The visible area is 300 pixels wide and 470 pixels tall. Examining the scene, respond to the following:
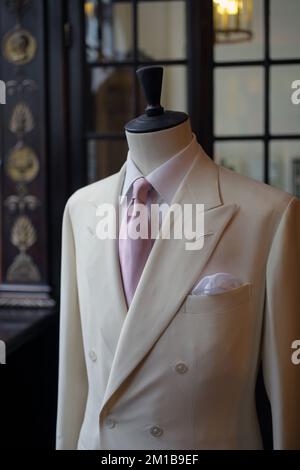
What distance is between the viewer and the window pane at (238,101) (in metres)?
1.11

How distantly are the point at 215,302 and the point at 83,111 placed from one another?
0.64 meters

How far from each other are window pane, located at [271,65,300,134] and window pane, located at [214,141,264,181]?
50 millimetres

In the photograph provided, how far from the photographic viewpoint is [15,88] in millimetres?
1195

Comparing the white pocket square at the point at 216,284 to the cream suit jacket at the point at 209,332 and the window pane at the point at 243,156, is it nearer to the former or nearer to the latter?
the cream suit jacket at the point at 209,332

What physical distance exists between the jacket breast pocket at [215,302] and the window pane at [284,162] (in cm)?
43

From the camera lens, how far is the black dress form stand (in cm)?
72

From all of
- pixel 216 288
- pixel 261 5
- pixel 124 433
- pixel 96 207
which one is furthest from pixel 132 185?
pixel 261 5

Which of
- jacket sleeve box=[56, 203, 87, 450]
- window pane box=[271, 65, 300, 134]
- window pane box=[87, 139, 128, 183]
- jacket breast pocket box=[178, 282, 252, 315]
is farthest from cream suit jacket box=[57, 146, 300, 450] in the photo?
window pane box=[87, 139, 128, 183]

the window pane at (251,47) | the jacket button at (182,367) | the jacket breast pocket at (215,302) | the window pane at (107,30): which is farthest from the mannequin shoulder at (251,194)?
the window pane at (107,30)

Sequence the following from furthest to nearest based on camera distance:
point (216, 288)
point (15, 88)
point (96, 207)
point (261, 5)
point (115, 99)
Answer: point (115, 99), point (15, 88), point (261, 5), point (96, 207), point (216, 288)

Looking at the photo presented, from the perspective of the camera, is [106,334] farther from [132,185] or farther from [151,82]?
[151,82]

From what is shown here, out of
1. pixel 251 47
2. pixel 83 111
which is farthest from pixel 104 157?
pixel 251 47

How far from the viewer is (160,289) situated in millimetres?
712

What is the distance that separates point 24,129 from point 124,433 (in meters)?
0.71
